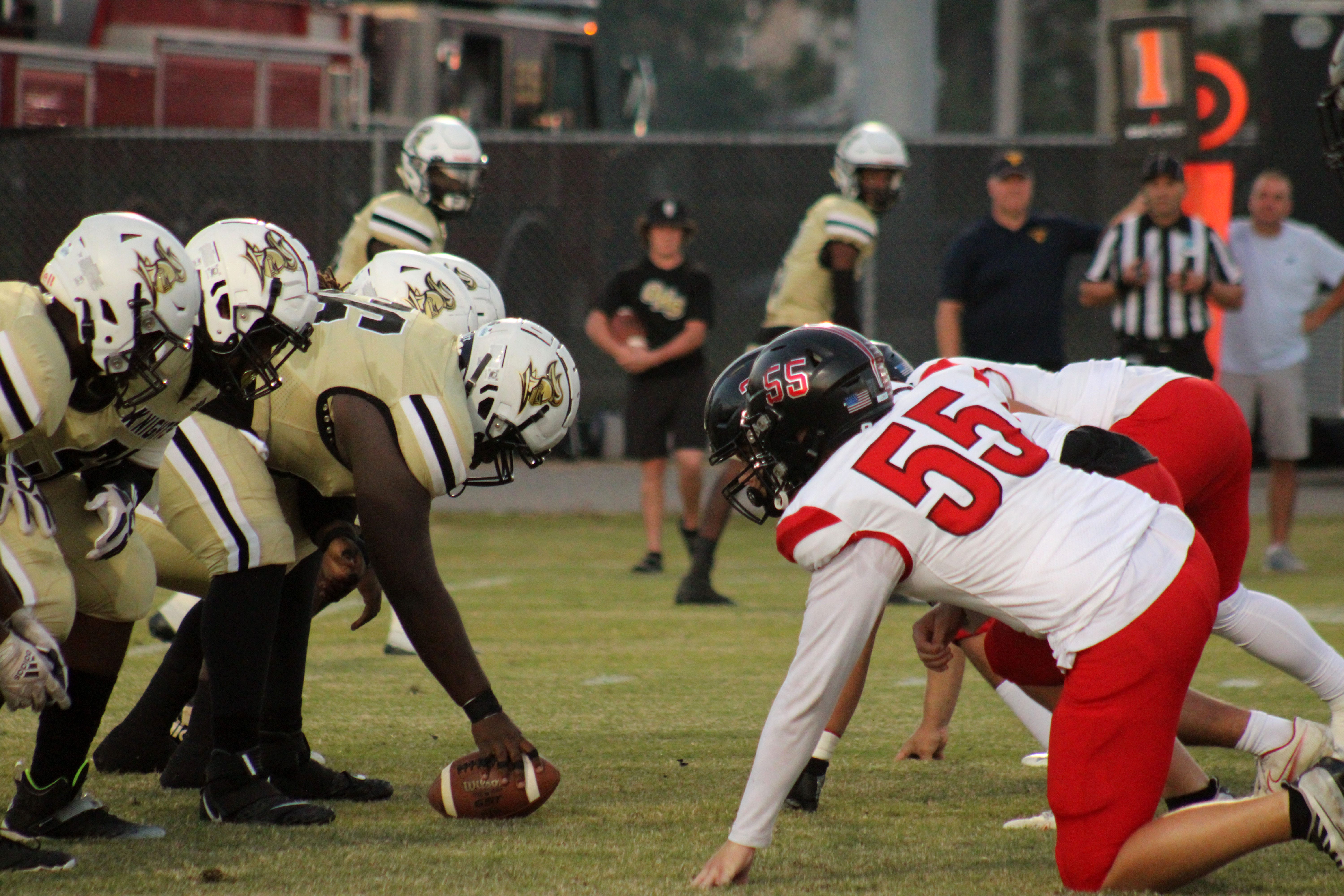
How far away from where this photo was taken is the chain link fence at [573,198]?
12.2 meters

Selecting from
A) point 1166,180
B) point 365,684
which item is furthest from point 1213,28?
point 365,684

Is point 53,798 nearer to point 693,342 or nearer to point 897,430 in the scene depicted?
point 897,430

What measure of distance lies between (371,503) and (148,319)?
0.66m

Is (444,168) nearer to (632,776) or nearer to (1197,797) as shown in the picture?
(632,776)

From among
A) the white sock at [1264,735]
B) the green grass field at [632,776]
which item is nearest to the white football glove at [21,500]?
the green grass field at [632,776]

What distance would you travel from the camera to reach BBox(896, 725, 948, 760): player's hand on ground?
4430mm

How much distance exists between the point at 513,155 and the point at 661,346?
14.7 feet

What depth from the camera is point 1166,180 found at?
299 inches

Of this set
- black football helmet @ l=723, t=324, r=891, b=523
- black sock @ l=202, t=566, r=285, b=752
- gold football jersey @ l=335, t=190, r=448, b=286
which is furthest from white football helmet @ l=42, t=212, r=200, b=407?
gold football jersey @ l=335, t=190, r=448, b=286

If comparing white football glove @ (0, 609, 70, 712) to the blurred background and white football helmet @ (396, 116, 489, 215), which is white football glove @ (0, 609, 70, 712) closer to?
white football helmet @ (396, 116, 489, 215)

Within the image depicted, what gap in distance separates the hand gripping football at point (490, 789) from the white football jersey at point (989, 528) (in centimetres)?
95

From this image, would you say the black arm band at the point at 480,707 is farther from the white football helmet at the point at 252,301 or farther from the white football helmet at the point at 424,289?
the white football helmet at the point at 424,289

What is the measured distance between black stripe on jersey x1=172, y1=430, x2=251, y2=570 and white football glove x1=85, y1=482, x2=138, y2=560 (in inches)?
13.3

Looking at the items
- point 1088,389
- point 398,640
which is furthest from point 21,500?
point 398,640
